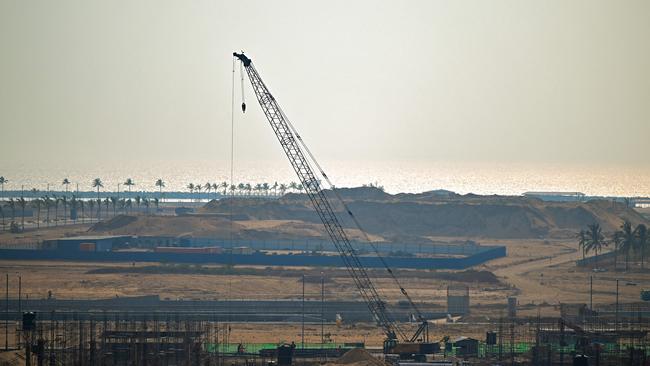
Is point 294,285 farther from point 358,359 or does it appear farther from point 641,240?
point 358,359

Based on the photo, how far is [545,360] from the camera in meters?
63.2

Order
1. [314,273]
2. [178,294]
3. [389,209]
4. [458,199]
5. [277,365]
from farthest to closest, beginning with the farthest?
[458,199] → [389,209] → [314,273] → [178,294] → [277,365]

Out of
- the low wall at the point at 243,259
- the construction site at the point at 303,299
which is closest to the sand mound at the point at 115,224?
the construction site at the point at 303,299

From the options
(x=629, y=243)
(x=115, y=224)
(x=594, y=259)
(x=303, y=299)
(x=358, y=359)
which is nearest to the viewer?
(x=358, y=359)

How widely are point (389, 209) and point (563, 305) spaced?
8741 cm

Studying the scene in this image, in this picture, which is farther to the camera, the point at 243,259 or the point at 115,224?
the point at 115,224

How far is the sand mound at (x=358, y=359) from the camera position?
200 feet

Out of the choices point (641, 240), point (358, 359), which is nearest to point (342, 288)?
point (641, 240)

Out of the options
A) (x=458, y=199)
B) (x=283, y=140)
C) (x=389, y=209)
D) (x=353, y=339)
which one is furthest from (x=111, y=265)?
(x=458, y=199)

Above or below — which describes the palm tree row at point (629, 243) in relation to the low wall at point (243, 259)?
above

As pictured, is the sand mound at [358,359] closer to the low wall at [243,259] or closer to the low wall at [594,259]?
the low wall at [243,259]

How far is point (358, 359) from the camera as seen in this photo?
6128 centimetres

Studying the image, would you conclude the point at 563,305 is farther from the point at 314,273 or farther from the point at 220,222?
the point at 220,222

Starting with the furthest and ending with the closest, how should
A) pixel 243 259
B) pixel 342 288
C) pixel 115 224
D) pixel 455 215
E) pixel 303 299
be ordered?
pixel 455 215, pixel 115 224, pixel 243 259, pixel 342 288, pixel 303 299
